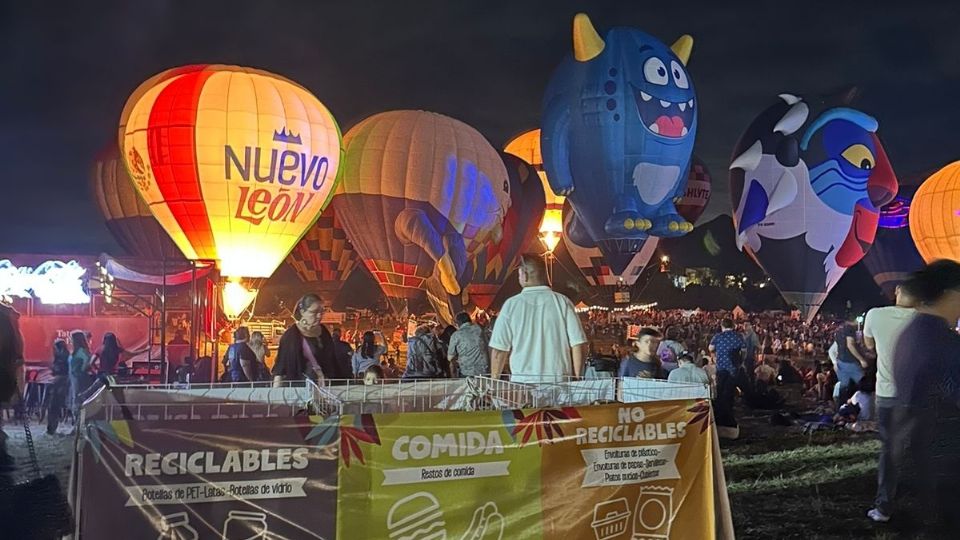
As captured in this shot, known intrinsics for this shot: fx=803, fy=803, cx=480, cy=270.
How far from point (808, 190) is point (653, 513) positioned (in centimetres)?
1963

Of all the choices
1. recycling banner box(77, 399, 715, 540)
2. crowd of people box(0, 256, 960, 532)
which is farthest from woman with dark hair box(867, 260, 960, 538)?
recycling banner box(77, 399, 715, 540)

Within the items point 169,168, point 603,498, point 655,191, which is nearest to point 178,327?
point 169,168

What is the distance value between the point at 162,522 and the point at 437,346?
5.51 metres

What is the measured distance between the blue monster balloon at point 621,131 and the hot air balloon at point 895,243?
11637mm

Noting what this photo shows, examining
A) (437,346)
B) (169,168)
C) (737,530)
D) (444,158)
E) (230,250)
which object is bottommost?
(737,530)

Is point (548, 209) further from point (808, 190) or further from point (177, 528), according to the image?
point (177, 528)

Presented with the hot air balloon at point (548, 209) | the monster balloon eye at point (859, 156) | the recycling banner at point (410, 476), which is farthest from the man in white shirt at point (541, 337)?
the hot air balloon at point (548, 209)

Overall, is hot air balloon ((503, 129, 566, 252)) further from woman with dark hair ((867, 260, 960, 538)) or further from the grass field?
woman with dark hair ((867, 260, 960, 538))

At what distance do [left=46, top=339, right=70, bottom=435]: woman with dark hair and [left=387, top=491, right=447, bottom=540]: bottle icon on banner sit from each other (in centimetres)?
756

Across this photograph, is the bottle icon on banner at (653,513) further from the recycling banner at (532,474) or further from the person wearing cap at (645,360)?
the person wearing cap at (645,360)

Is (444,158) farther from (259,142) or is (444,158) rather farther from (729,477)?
(729,477)

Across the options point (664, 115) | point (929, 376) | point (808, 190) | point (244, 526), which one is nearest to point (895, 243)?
point (808, 190)

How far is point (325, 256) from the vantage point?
84.3 feet

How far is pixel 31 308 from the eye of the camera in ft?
53.5
